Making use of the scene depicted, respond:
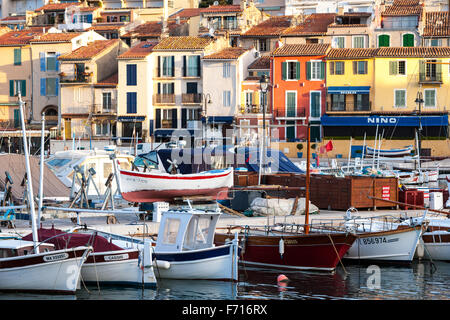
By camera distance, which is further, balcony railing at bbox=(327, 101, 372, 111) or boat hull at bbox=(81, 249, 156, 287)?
balcony railing at bbox=(327, 101, 372, 111)

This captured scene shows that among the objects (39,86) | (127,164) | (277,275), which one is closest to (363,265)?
(277,275)

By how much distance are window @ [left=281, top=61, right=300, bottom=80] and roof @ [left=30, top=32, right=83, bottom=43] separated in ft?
62.1

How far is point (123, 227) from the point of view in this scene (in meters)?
30.3

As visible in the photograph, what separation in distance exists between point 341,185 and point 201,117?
116 ft

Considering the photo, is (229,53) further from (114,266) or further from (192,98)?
(114,266)

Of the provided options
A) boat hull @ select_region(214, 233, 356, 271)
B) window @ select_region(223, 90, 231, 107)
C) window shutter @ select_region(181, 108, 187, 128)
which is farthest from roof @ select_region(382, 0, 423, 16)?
boat hull @ select_region(214, 233, 356, 271)

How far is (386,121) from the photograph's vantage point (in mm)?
65375

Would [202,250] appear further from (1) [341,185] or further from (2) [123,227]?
(1) [341,185]

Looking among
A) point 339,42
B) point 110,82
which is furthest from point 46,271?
point 339,42

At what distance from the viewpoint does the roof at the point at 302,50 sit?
67875 mm

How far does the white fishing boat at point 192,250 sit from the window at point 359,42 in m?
48.6

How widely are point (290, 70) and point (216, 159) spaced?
78.4 ft

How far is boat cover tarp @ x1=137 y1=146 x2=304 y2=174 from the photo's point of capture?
45.2 metres

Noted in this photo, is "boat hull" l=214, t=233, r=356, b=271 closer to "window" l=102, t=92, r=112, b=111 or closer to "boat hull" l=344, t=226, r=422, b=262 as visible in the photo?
"boat hull" l=344, t=226, r=422, b=262
